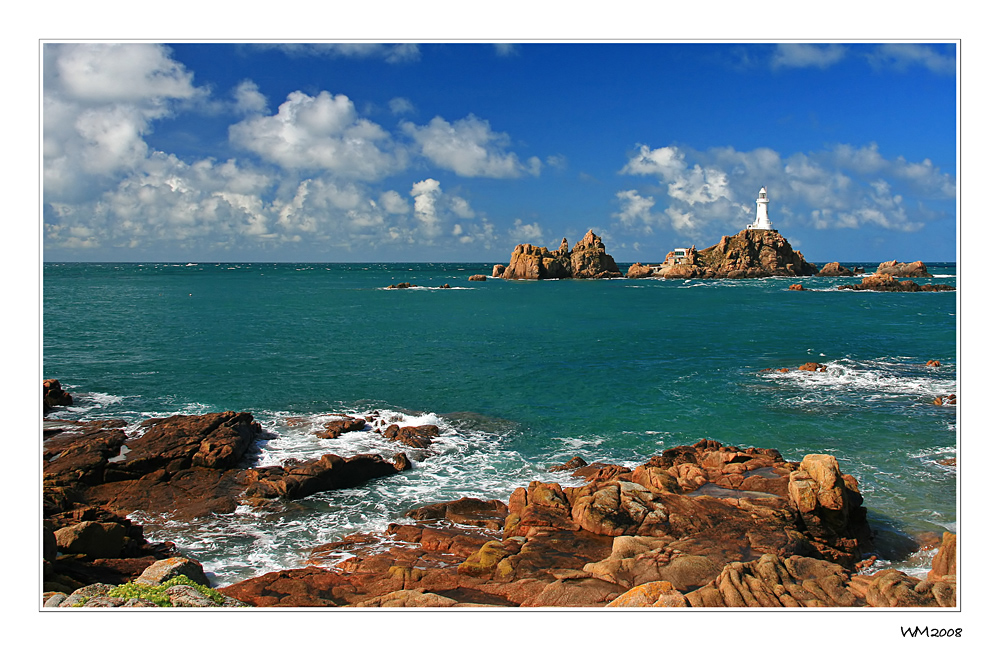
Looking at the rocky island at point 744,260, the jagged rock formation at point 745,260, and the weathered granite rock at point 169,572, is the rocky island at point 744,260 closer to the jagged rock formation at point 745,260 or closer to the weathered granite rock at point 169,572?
the jagged rock formation at point 745,260

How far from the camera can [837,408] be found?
85.8 feet

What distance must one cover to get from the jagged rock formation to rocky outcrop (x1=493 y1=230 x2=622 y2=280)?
65.8 feet

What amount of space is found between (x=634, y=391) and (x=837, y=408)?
9520 millimetres

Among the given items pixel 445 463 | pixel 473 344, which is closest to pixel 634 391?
pixel 445 463

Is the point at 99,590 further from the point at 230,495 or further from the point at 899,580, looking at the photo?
the point at 899,580

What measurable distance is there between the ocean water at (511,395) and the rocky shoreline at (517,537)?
1.02m

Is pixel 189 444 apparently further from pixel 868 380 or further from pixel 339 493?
pixel 868 380

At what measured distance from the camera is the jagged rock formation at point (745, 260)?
6265 inches

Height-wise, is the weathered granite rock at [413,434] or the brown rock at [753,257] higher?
the brown rock at [753,257]

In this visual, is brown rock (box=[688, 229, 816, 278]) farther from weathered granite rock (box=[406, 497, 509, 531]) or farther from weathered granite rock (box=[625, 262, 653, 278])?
weathered granite rock (box=[406, 497, 509, 531])

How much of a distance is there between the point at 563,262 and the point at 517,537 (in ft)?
507

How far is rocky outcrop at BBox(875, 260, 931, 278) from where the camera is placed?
157m

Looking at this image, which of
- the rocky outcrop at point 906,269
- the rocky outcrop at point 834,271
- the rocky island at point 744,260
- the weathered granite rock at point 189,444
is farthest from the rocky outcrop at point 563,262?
the weathered granite rock at point 189,444

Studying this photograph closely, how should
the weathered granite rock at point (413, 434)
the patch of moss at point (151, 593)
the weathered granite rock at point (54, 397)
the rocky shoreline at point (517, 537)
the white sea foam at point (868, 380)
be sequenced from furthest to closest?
the white sea foam at point (868, 380)
the weathered granite rock at point (54, 397)
the weathered granite rock at point (413, 434)
the rocky shoreline at point (517, 537)
the patch of moss at point (151, 593)
